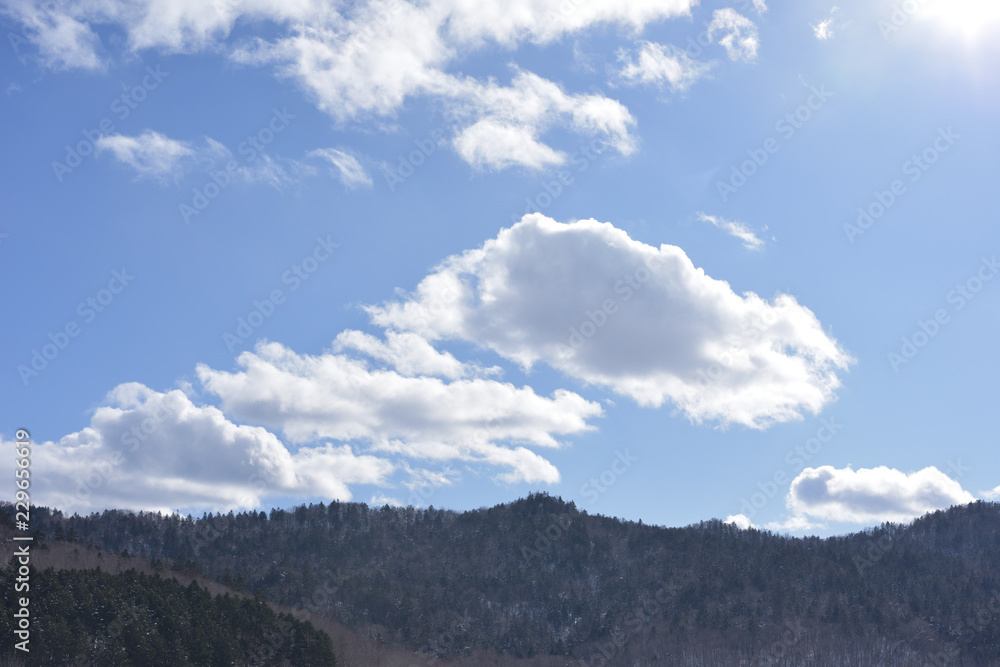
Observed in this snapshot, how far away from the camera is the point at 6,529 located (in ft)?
581

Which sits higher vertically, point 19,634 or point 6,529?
point 6,529

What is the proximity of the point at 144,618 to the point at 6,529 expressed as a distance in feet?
253

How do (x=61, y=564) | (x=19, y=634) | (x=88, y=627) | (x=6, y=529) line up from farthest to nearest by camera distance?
(x=6, y=529) < (x=61, y=564) < (x=88, y=627) < (x=19, y=634)

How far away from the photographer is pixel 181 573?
190 m

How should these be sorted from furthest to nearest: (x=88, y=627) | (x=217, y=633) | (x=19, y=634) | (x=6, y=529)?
(x=6, y=529), (x=217, y=633), (x=88, y=627), (x=19, y=634)

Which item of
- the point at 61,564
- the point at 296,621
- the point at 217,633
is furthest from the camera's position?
the point at 61,564

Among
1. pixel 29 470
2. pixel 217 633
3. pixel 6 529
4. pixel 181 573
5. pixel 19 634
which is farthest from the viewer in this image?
pixel 181 573

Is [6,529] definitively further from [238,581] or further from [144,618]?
[144,618]

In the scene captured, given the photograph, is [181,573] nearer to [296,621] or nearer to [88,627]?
[296,621]

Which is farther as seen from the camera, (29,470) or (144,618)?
(144,618)

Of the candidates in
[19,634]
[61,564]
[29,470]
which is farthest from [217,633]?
[29,470]

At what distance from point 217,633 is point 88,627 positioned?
20.6 m

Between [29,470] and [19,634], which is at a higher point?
[29,470]

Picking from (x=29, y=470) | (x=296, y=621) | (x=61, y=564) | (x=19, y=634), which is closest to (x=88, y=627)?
(x=19, y=634)
